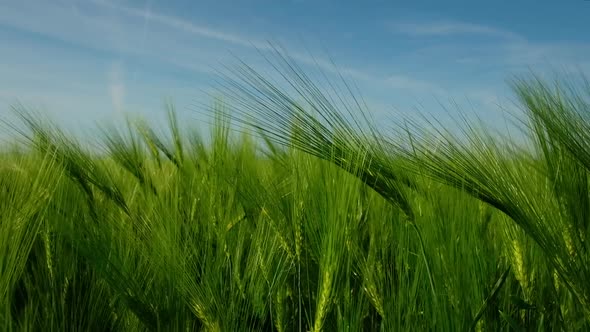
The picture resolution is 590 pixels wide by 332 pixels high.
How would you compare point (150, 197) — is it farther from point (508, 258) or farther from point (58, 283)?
point (508, 258)

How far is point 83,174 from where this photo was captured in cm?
138

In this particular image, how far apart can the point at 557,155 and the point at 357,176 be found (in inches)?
11.2

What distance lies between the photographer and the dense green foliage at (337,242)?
78cm

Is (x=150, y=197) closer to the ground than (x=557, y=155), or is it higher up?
closer to the ground

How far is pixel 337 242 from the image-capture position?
77cm

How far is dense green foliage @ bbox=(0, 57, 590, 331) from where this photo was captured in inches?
30.8

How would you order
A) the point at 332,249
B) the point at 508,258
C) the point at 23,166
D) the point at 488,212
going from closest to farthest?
the point at 332,249 < the point at 508,258 < the point at 23,166 < the point at 488,212

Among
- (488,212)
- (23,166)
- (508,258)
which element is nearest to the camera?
(508,258)

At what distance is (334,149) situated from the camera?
848 millimetres

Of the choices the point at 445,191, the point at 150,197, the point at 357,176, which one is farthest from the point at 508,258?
the point at 150,197

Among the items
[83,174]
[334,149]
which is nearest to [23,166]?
[83,174]

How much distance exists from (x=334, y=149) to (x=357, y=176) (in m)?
0.06

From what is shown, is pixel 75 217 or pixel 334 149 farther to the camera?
pixel 75 217

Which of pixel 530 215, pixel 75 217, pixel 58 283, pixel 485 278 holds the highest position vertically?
pixel 530 215
